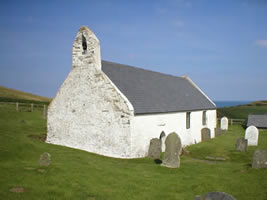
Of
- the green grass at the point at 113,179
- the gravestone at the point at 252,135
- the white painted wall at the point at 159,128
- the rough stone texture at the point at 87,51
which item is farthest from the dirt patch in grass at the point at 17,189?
the gravestone at the point at 252,135

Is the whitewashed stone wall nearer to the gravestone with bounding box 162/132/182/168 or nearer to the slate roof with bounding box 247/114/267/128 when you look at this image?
the gravestone with bounding box 162/132/182/168

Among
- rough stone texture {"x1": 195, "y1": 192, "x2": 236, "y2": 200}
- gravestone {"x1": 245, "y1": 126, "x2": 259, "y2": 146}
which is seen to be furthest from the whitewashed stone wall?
gravestone {"x1": 245, "y1": 126, "x2": 259, "y2": 146}

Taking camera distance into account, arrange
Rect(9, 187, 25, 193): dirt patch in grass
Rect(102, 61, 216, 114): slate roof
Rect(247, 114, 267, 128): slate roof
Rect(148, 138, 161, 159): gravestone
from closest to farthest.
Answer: Rect(9, 187, 25, 193): dirt patch in grass
Rect(148, 138, 161, 159): gravestone
Rect(102, 61, 216, 114): slate roof
Rect(247, 114, 267, 128): slate roof

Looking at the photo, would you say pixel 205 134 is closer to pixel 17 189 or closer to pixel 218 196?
pixel 218 196

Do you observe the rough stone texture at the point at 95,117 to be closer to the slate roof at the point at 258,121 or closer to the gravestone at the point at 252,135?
the gravestone at the point at 252,135

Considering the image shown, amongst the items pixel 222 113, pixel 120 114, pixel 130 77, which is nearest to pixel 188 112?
pixel 130 77

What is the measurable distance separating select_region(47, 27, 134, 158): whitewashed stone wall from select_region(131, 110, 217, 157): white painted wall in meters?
0.83

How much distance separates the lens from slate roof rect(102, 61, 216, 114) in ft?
63.9

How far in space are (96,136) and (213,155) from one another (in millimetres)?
10286

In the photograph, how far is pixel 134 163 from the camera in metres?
15.8

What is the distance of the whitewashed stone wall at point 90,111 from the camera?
1733 cm

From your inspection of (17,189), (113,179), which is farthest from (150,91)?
(17,189)

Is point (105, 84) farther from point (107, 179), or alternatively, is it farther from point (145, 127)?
point (107, 179)

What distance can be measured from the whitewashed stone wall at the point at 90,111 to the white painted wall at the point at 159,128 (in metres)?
0.83
